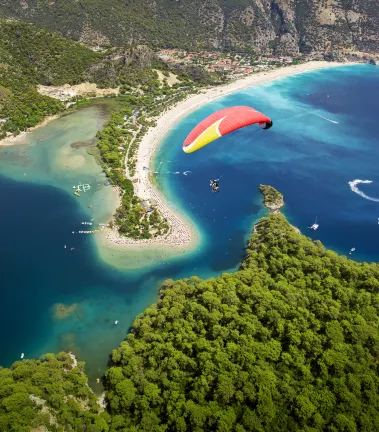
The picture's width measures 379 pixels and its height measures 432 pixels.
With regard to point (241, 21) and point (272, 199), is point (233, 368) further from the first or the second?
point (241, 21)

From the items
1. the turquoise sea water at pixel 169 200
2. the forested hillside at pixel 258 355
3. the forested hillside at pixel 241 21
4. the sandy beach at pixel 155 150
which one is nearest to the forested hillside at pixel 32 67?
the turquoise sea water at pixel 169 200

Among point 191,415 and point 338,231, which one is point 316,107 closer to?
point 338,231

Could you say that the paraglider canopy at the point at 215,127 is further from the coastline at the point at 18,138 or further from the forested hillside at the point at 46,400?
the coastline at the point at 18,138

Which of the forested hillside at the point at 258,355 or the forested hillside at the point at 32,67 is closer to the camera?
the forested hillside at the point at 258,355

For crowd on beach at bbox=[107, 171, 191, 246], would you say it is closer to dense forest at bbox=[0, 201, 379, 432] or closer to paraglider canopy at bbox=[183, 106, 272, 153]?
dense forest at bbox=[0, 201, 379, 432]

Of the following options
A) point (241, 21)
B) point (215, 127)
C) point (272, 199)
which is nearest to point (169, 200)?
point (272, 199)

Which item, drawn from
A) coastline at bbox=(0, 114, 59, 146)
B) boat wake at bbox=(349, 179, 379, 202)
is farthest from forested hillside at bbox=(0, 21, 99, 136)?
boat wake at bbox=(349, 179, 379, 202)

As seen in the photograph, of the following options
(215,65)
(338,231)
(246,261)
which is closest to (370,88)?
(215,65)
